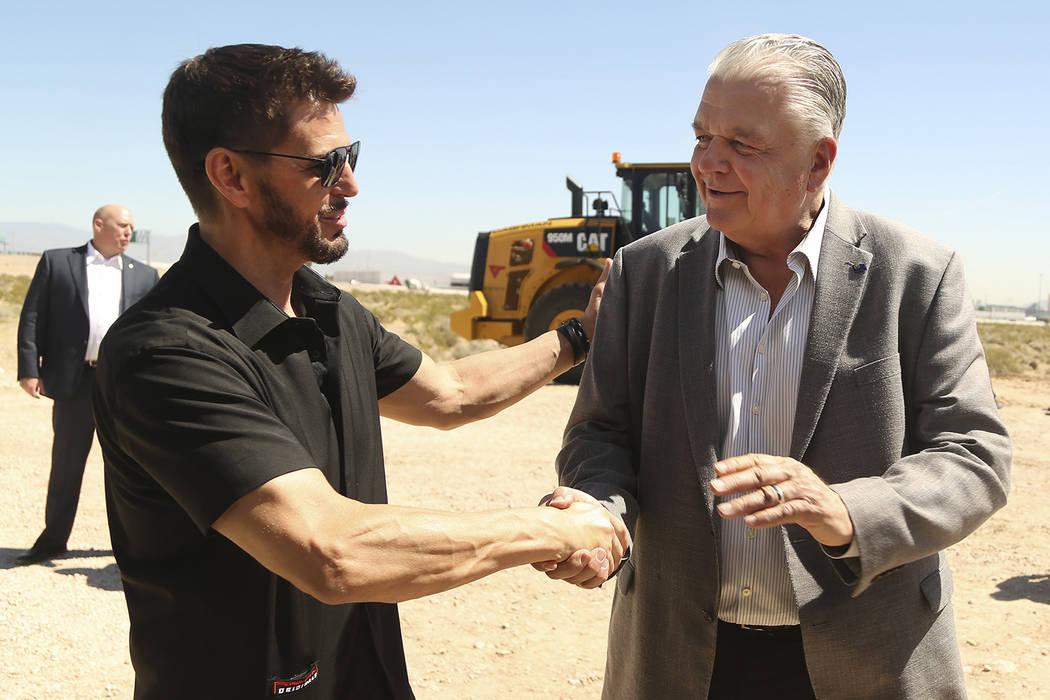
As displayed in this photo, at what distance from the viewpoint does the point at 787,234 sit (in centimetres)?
231

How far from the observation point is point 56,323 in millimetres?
6422

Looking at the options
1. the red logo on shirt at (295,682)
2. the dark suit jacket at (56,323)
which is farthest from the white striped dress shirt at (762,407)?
the dark suit jacket at (56,323)

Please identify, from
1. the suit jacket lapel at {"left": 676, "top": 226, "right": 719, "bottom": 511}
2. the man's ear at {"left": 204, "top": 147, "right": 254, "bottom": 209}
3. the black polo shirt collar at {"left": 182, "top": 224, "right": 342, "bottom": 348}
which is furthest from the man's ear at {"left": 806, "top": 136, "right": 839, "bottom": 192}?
the man's ear at {"left": 204, "top": 147, "right": 254, "bottom": 209}

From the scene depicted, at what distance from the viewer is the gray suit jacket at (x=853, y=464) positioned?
1.99 meters

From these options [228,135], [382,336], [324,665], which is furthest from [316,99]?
[324,665]

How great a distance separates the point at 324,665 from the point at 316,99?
1.40m

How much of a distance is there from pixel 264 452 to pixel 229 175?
0.77 meters

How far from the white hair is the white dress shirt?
5523mm

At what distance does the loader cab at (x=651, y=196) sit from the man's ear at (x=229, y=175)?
12.1m

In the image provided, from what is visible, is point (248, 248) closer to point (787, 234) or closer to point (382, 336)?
point (382, 336)

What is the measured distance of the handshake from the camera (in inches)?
88.1

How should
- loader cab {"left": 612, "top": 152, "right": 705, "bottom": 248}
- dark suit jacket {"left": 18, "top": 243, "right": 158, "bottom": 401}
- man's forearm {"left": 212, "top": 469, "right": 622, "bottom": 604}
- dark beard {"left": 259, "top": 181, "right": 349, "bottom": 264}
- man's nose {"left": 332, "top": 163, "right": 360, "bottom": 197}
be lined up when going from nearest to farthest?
man's forearm {"left": 212, "top": 469, "right": 622, "bottom": 604}
dark beard {"left": 259, "top": 181, "right": 349, "bottom": 264}
man's nose {"left": 332, "top": 163, "right": 360, "bottom": 197}
dark suit jacket {"left": 18, "top": 243, "right": 158, "bottom": 401}
loader cab {"left": 612, "top": 152, "right": 705, "bottom": 248}

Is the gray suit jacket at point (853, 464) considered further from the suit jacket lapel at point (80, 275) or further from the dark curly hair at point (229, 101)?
the suit jacket lapel at point (80, 275)

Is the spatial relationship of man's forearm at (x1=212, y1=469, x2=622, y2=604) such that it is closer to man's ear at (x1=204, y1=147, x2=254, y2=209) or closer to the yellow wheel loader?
man's ear at (x1=204, y1=147, x2=254, y2=209)
